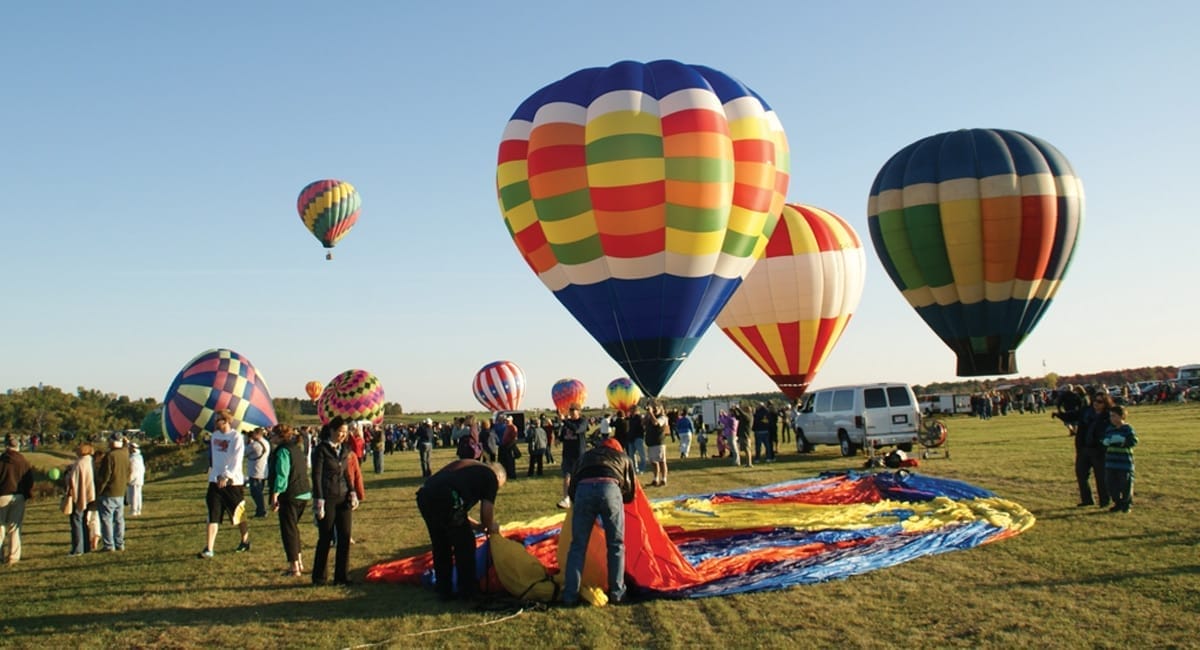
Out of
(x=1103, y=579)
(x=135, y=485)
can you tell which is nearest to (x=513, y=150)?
(x=135, y=485)

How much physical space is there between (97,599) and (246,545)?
2362mm

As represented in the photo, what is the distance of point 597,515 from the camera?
668 cm

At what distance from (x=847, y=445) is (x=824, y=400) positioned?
1539mm

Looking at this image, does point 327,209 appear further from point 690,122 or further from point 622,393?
point 690,122

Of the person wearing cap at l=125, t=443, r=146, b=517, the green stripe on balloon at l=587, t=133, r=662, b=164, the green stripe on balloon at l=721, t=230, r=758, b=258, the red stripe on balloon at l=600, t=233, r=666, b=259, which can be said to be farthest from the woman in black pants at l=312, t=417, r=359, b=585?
the green stripe on balloon at l=721, t=230, r=758, b=258

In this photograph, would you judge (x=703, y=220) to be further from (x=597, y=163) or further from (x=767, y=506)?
(x=767, y=506)

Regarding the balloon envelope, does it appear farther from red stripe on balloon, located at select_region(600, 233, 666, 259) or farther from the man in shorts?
the man in shorts

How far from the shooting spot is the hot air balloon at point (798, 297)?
23.6m

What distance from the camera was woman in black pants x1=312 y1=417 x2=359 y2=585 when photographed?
751 cm

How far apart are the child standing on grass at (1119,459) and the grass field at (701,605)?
0.24 meters

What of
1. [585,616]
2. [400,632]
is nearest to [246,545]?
[400,632]

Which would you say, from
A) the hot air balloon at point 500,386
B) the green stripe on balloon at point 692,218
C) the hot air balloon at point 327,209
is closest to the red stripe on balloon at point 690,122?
the green stripe on balloon at point 692,218

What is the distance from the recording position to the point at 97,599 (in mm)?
7406

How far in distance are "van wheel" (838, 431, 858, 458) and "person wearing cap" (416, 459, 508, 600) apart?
13.2m
